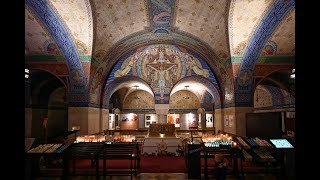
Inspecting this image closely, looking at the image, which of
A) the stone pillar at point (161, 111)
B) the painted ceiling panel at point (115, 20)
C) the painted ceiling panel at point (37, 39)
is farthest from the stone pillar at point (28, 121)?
the stone pillar at point (161, 111)

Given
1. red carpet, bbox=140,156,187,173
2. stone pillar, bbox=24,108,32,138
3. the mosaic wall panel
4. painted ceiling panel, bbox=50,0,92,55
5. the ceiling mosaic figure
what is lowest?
red carpet, bbox=140,156,187,173

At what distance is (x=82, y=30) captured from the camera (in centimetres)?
1130

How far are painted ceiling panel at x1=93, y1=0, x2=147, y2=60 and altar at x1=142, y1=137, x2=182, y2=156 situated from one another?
4.98 metres

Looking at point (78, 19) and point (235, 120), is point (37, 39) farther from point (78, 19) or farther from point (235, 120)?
point (235, 120)

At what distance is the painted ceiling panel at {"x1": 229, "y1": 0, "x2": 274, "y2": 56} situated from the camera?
10.0 meters

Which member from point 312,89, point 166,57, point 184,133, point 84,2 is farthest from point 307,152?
point 184,133

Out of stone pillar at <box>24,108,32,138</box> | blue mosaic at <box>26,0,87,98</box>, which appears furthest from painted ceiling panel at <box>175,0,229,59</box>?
stone pillar at <box>24,108,32,138</box>

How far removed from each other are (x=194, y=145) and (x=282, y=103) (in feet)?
41.4

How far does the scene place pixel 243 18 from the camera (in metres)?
10.9

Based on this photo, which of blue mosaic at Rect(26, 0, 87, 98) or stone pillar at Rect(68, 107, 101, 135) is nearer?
blue mosaic at Rect(26, 0, 87, 98)

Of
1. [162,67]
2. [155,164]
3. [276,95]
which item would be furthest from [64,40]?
[276,95]

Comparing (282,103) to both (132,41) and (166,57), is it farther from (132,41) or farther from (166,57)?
(132,41)

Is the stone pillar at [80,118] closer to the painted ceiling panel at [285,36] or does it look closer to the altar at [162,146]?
the altar at [162,146]

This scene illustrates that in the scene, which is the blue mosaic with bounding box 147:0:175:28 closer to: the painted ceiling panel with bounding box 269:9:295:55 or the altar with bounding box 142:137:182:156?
the painted ceiling panel with bounding box 269:9:295:55
